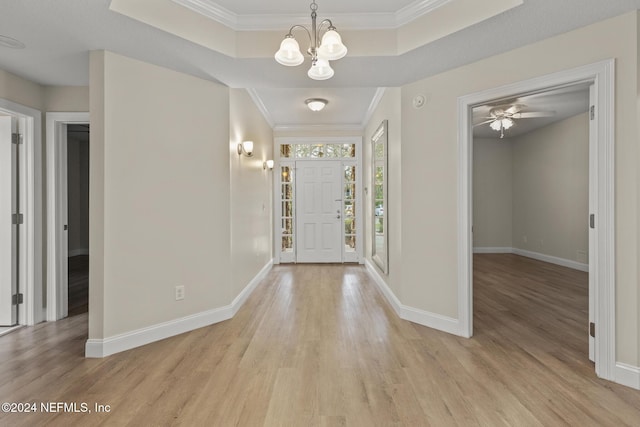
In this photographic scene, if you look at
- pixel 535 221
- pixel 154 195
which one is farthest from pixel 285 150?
pixel 535 221

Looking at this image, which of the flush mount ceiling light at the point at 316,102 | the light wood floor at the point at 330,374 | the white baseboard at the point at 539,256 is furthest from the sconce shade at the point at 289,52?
the white baseboard at the point at 539,256

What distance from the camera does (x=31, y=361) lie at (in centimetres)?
244

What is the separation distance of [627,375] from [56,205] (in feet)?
16.2

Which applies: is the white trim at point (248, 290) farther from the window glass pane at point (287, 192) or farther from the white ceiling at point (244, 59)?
the white ceiling at point (244, 59)

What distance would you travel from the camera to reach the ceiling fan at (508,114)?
516 cm

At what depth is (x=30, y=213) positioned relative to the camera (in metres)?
3.14

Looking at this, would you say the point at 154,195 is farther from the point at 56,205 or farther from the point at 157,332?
the point at 56,205

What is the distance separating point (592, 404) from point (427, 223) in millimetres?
1687

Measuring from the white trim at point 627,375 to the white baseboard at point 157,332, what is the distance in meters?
3.14

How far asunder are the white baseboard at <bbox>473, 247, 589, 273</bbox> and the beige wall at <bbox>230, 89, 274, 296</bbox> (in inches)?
203

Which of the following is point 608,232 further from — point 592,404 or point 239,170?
point 239,170

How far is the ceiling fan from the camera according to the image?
516 cm

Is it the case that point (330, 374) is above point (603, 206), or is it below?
below

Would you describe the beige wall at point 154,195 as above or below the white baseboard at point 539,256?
above
